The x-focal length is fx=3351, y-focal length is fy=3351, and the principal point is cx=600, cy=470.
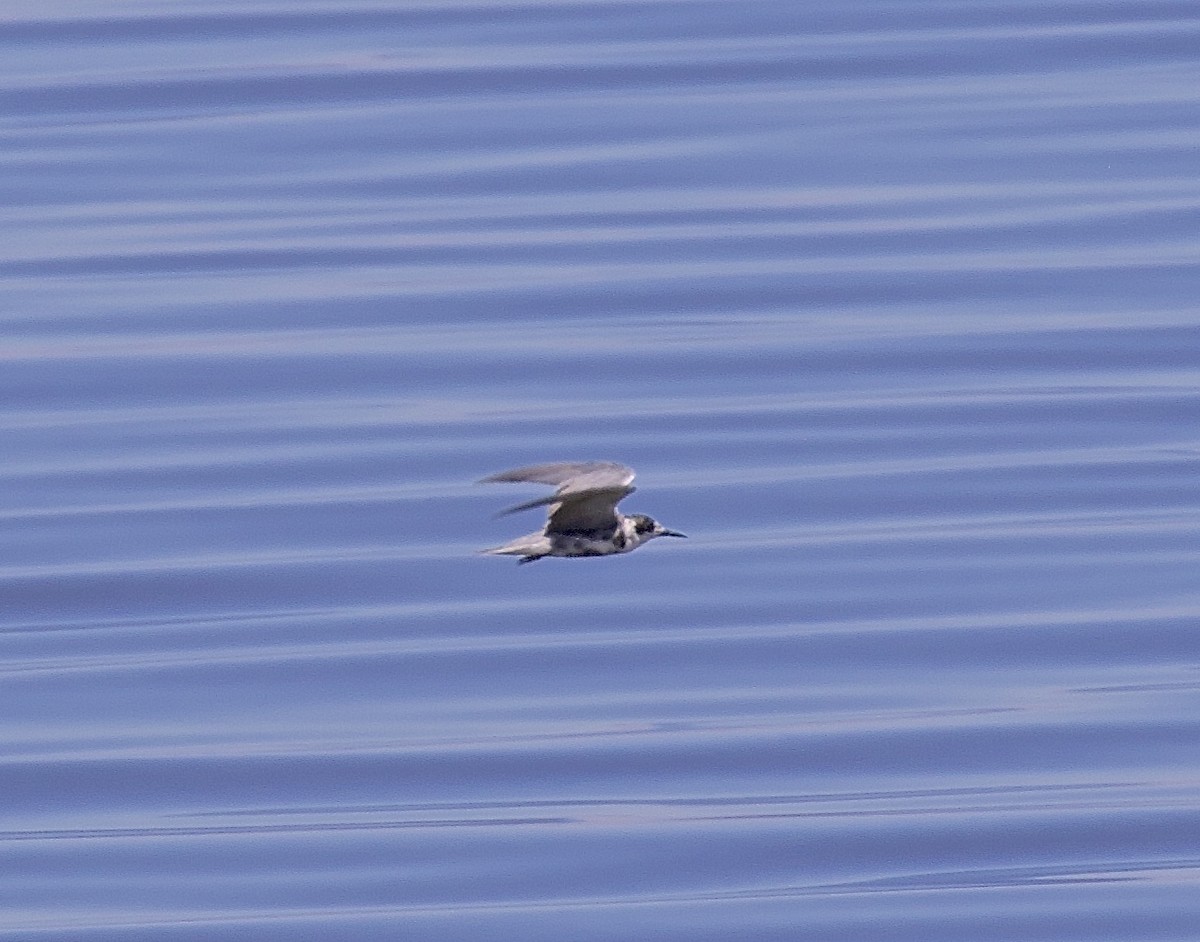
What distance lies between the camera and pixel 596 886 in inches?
575

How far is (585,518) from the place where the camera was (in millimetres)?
13664

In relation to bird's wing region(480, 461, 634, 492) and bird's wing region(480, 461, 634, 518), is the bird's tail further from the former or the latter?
bird's wing region(480, 461, 634, 492)

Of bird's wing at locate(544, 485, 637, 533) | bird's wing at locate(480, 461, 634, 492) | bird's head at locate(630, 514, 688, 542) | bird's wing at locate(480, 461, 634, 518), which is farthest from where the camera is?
bird's head at locate(630, 514, 688, 542)

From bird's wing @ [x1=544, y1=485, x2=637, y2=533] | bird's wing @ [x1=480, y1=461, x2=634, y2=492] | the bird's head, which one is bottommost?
bird's wing @ [x1=480, y1=461, x2=634, y2=492]

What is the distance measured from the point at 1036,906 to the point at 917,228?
896cm

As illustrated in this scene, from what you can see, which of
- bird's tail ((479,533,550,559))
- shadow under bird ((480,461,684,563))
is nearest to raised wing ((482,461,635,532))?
shadow under bird ((480,461,684,563))

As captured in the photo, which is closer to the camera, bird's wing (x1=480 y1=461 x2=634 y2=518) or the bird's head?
bird's wing (x1=480 y1=461 x2=634 y2=518)

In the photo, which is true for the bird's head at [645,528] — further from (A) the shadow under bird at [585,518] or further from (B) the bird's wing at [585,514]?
(B) the bird's wing at [585,514]

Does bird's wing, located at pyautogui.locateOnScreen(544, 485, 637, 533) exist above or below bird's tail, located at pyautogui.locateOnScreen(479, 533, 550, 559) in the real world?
above

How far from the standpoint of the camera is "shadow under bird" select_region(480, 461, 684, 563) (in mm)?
12516

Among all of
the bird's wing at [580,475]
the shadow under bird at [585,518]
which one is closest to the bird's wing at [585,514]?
the shadow under bird at [585,518]

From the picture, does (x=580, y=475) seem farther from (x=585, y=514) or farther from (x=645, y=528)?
(x=645, y=528)

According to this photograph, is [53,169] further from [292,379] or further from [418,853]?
[418,853]

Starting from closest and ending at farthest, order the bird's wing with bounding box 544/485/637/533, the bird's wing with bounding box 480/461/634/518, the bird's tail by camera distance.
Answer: the bird's wing with bounding box 480/461/634/518
the bird's tail
the bird's wing with bounding box 544/485/637/533
